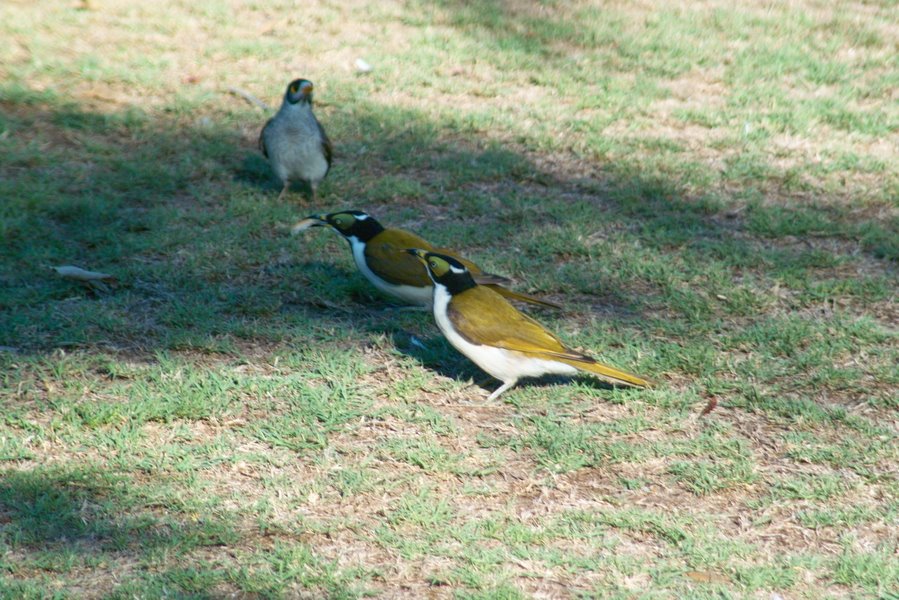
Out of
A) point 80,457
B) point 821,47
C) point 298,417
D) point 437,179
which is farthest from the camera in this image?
point 821,47

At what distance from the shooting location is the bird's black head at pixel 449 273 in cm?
590

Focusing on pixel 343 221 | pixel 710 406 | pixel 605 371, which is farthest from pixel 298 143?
pixel 710 406

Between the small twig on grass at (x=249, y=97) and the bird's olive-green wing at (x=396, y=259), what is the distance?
4.05 metres

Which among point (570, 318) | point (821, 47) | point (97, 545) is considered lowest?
point (97, 545)

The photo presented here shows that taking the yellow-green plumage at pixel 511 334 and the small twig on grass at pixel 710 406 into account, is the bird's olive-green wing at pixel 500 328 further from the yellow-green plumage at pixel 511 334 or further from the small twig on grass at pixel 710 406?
the small twig on grass at pixel 710 406

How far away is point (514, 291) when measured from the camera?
7.12 meters

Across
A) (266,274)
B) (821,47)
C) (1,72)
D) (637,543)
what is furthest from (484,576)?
(821,47)

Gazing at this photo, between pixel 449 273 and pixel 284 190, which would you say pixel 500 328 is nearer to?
pixel 449 273

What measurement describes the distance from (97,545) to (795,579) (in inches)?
122

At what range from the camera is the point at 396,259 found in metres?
6.64

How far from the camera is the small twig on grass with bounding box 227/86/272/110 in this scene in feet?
34.1

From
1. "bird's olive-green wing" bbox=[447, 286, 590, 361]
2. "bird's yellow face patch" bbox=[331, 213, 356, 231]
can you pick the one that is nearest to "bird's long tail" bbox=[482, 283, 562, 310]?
"bird's olive-green wing" bbox=[447, 286, 590, 361]

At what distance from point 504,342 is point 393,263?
4.33 ft

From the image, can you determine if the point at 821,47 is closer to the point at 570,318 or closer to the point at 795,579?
the point at 570,318
